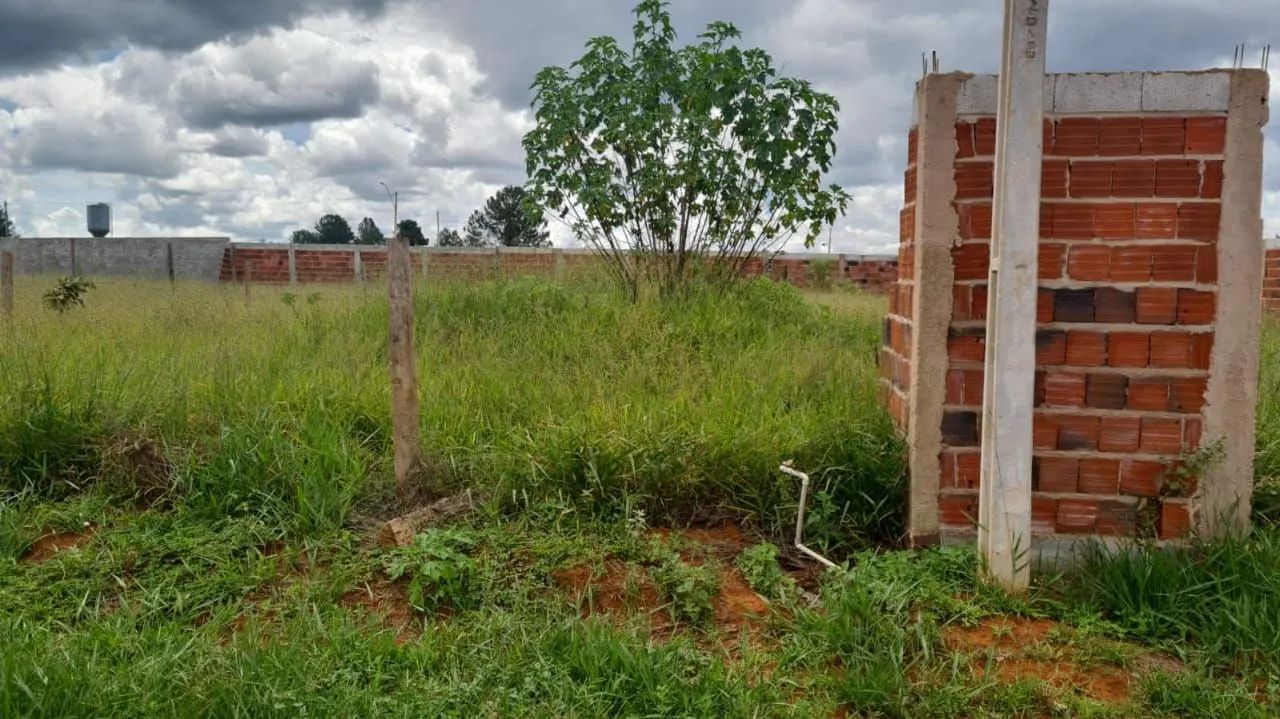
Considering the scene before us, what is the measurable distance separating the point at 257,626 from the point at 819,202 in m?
6.71

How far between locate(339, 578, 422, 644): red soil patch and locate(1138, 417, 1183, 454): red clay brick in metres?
2.51

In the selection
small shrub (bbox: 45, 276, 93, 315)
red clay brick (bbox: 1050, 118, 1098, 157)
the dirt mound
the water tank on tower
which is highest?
the water tank on tower

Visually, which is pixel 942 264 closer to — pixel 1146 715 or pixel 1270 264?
pixel 1146 715

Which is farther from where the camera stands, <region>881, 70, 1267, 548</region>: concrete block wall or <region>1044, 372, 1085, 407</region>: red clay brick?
<region>1044, 372, 1085, 407</region>: red clay brick

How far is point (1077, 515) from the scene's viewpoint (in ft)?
10.2

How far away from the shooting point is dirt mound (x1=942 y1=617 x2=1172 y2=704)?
96.0 inches

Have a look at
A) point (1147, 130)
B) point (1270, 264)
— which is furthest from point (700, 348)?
point (1270, 264)

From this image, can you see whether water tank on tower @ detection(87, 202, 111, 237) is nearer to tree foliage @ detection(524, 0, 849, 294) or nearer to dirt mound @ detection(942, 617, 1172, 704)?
tree foliage @ detection(524, 0, 849, 294)

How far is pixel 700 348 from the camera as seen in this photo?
19.6 feet

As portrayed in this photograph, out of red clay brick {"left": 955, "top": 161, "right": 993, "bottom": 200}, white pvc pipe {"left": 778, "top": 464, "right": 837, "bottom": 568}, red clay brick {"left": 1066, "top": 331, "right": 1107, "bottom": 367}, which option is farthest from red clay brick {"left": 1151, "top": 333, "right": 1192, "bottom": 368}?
white pvc pipe {"left": 778, "top": 464, "right": 837, "bottom": 568}

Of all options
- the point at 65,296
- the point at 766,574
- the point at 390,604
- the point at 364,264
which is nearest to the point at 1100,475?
the point at 766,574

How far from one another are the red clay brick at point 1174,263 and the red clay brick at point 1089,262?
0.50ft

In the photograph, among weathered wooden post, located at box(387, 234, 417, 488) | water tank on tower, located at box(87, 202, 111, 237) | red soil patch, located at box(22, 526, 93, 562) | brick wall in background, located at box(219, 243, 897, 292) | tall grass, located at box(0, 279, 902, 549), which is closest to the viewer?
red soil patch, located at box(22, 526, 93, 562)

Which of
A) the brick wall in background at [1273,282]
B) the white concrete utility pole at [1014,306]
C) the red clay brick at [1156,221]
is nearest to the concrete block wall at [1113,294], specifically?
the red clay brick at [1156,221]
